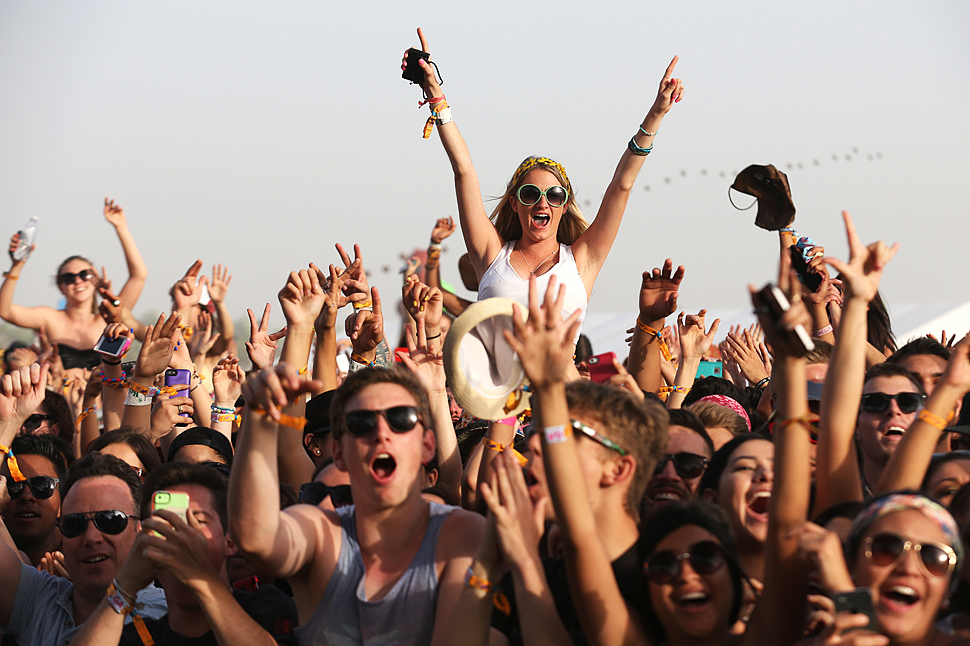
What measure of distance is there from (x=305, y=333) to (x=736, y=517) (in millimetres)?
2331

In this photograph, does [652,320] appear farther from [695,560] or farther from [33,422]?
[33,422]

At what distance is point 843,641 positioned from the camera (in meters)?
2.29

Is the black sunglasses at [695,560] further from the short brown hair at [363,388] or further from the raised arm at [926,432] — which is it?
the short brown hair at [363,388]

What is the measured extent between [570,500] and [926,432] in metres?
1.19

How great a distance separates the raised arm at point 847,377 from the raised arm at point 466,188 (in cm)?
265

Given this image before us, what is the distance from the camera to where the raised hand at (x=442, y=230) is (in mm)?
9234

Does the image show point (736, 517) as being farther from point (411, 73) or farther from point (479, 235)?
point (411, 73)

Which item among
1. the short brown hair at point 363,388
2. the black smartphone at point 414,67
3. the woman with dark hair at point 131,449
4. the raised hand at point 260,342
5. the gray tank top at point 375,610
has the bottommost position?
the gray tank top at point 375,610

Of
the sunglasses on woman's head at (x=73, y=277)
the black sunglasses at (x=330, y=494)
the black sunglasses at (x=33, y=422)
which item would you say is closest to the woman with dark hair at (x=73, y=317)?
the sunglasses on woman's head at (x=73, y=277)

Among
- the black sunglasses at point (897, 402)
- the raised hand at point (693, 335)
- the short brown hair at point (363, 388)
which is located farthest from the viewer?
the raised hand at point (693, 335)

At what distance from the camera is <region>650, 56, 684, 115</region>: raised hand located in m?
5.59

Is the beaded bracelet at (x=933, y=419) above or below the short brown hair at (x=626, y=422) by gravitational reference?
above

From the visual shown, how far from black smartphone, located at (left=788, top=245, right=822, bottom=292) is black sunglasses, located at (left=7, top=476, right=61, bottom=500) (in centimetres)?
417

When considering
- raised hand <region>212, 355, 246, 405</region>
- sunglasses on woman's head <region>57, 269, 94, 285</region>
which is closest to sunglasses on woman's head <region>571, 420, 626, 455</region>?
raised hand <region>212, 355, 246, 405</region>
